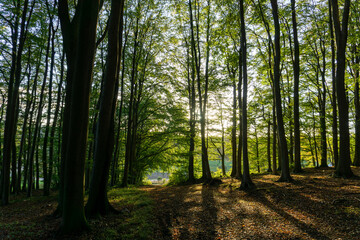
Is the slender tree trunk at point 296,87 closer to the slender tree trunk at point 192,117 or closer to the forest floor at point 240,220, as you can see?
the forest floor at point 240,220

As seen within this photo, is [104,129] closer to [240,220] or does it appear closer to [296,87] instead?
[240,220]

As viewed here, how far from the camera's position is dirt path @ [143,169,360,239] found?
4.71m

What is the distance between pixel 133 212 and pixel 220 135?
14.7 m

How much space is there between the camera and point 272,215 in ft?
19.4

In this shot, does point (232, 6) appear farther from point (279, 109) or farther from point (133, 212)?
point (133, 212)

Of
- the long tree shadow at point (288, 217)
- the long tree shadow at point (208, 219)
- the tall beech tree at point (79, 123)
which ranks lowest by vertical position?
the long tree shadow at point (208, 219)

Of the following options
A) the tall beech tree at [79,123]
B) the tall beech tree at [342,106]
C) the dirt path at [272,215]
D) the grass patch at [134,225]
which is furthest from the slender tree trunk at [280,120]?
the tall beech tree at [79,123]

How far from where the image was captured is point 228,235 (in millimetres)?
4828

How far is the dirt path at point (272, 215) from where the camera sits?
4.71 meters

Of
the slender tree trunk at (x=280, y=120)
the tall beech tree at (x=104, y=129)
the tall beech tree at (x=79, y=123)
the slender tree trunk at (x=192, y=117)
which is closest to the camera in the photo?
the tall beech tree at (x=79, y=123)


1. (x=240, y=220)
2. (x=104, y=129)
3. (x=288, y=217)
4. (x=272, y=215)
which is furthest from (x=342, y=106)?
(x=104, y=129)

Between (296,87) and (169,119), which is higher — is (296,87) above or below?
above

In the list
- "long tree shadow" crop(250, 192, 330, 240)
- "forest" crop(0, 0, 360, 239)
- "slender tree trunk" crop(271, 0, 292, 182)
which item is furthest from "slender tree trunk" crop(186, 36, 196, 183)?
"long tree shadow" crop(250, 192, 330, 240)

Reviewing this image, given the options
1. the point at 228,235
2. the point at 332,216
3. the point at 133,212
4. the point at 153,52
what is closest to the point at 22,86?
the point at 153,52
